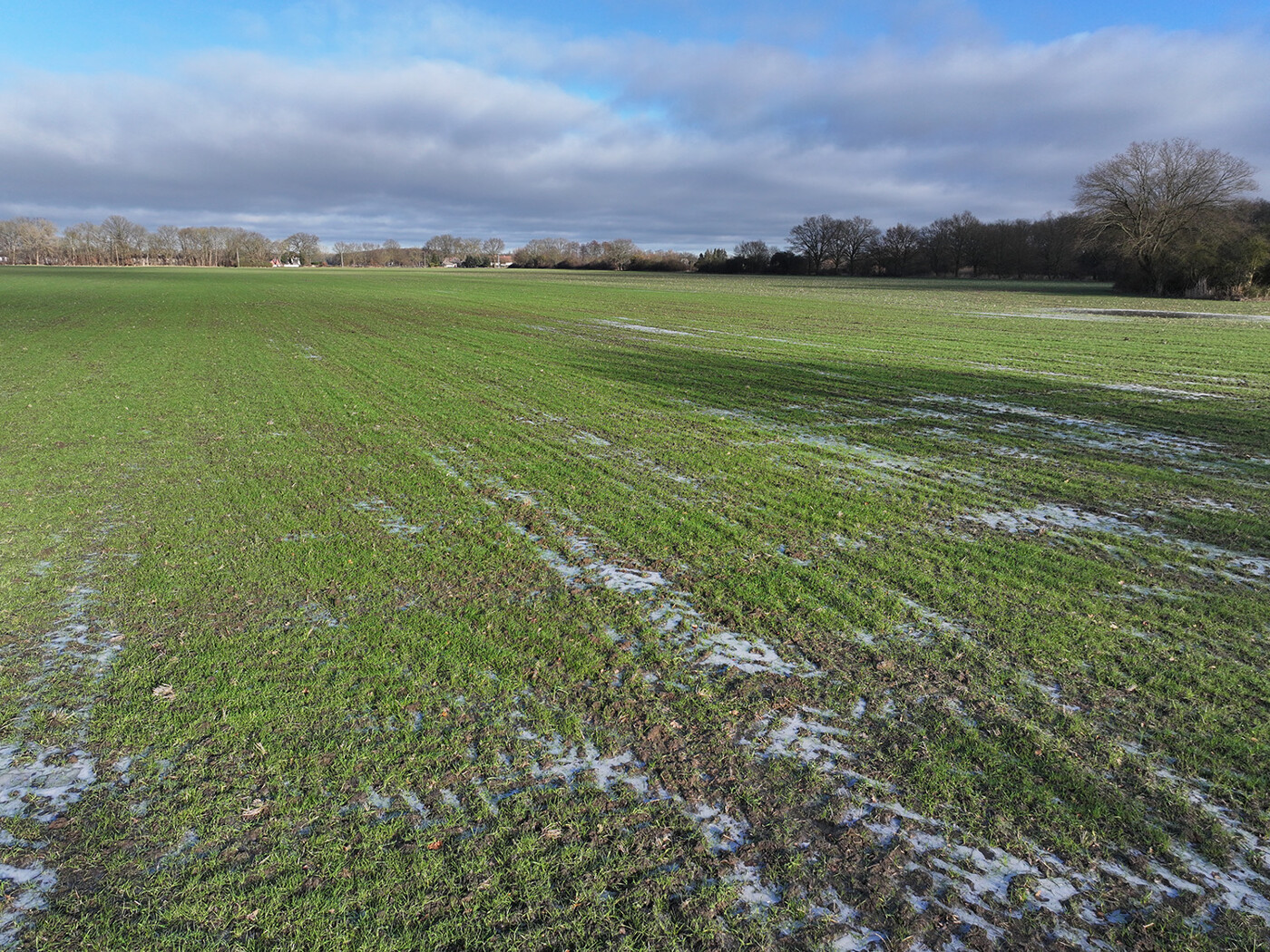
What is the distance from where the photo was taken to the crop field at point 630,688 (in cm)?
324

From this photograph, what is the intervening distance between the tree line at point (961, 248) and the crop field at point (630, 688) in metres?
58.8

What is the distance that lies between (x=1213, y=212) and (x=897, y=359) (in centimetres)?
5599

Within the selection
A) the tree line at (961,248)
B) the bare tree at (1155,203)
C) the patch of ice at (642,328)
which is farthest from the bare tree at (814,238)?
the patch of ice at (642,328)

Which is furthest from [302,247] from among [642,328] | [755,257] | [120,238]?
[642,328]

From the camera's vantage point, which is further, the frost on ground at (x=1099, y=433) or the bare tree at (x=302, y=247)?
the bare tree at (x=302, y=247)

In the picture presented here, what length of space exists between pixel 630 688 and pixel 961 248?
407 feet

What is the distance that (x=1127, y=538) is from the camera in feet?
24.3

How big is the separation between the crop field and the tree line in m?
58.8

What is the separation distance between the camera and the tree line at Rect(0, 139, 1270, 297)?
57188mm

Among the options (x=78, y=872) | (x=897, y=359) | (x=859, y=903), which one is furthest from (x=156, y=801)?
(x=897, y=359)

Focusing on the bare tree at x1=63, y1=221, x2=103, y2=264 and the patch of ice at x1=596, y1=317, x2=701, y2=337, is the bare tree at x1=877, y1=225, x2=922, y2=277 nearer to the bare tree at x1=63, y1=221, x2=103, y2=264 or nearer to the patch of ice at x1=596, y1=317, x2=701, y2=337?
the patch of ice at x1=596, y1=317, x2=701, y2=337

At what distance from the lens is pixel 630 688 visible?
479cm

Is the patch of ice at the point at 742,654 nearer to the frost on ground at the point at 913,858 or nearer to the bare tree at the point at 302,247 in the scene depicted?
the frost on ground at the point at 913,858

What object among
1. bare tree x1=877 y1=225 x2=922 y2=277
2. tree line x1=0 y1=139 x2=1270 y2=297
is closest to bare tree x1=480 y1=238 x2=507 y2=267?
tree line x1=0 y1=139 x2=1270 y2=297
